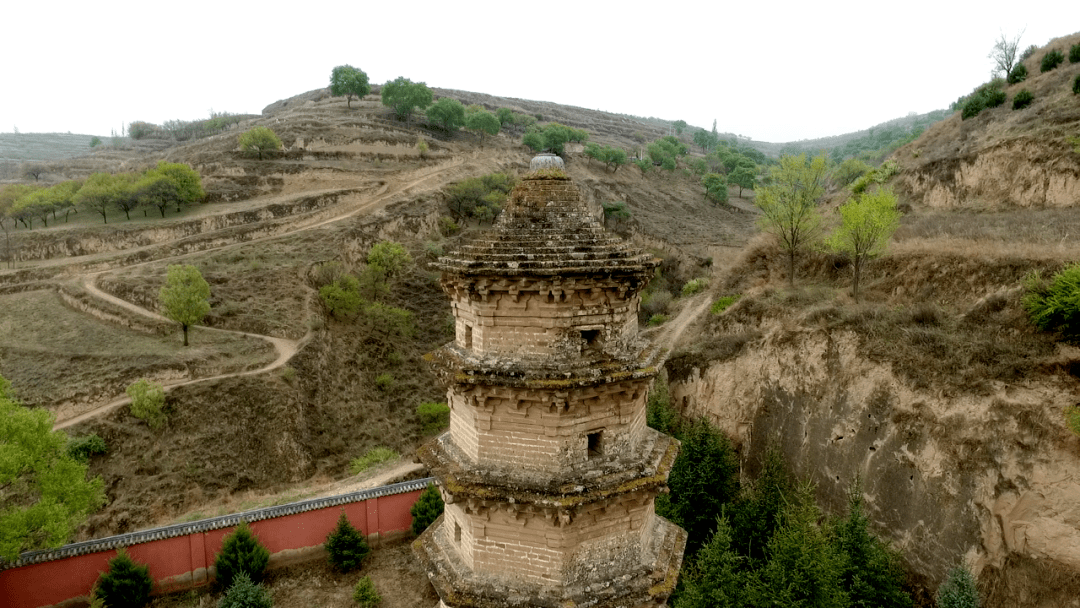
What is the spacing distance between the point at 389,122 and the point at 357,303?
56.5 meters

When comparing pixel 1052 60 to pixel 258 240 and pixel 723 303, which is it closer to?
pixel 723 303

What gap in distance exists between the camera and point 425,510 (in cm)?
2433

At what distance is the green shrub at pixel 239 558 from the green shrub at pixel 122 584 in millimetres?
2432

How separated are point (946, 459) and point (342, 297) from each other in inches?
1620

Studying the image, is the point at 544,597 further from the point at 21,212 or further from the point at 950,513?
the point at 21,212

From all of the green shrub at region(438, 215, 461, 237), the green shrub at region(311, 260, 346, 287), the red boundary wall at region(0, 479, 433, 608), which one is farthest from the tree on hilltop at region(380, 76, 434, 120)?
the red boundary wall at region(0, 479, 433, 608)

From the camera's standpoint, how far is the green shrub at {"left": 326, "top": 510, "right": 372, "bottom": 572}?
22953mm

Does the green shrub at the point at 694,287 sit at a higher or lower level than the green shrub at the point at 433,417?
higher

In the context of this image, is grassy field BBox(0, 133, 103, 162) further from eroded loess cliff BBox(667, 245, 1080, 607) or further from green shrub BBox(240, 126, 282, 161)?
eroded loess cliff BBox(667, 245, 1080, 607)

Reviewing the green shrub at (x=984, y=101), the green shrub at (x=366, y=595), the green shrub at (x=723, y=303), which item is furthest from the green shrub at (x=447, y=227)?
the green shrub at (x=984, y=101)

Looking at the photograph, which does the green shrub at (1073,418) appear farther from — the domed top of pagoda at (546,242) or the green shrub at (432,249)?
the green shrub at (432,249)

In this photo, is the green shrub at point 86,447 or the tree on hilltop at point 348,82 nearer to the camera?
the green shrub at point 86,447

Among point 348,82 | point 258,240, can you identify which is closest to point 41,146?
point 348,82

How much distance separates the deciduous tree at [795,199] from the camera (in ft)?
98.8
